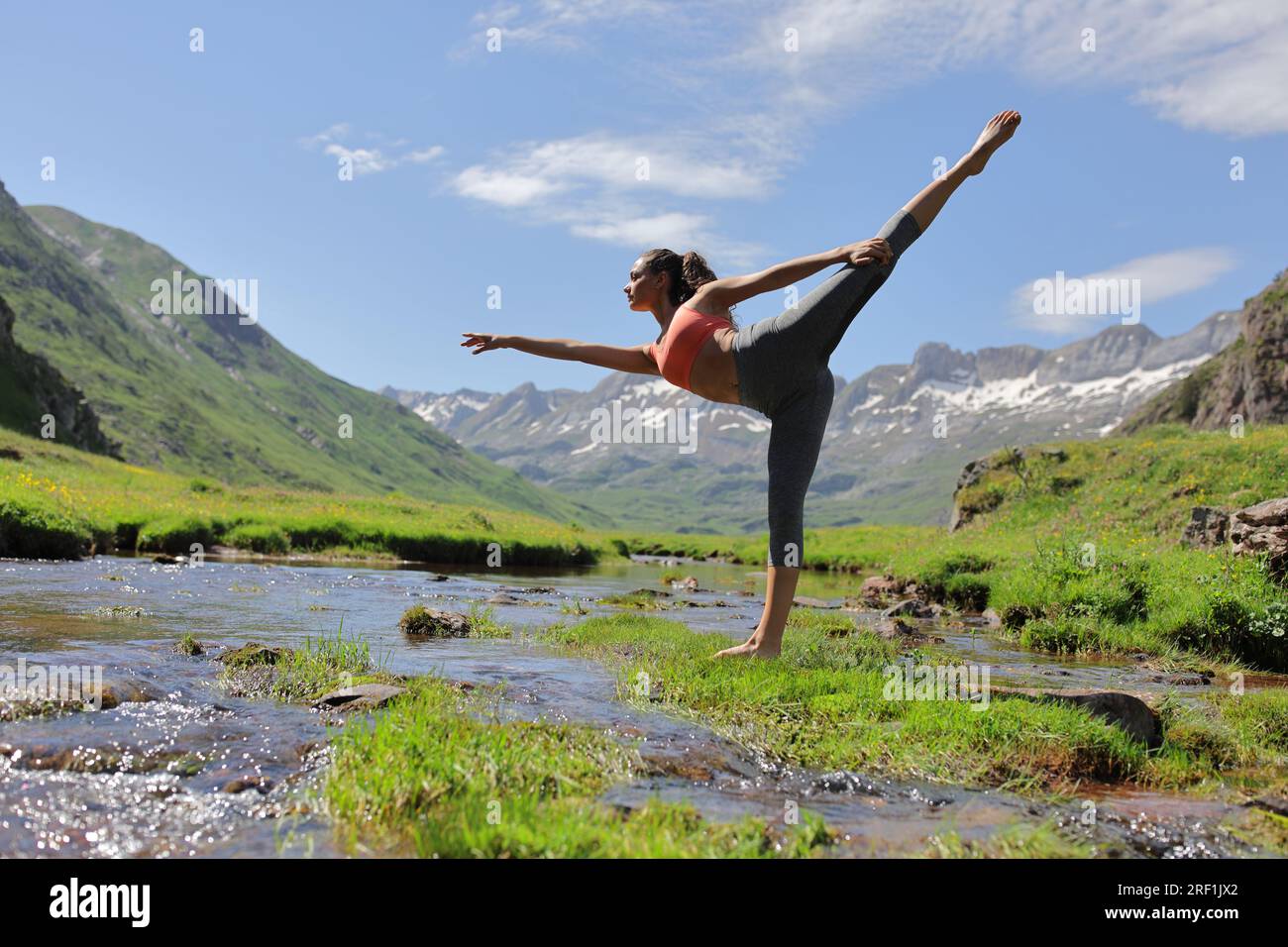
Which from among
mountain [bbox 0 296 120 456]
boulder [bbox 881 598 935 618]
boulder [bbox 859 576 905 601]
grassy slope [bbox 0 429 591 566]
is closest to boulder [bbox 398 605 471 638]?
boulder [bbox 881 598 935 618]

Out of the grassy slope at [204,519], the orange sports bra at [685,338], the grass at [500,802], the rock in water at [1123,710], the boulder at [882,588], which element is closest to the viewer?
the grass at [500,802]

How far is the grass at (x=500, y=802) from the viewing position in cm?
428

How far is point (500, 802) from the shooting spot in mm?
4801

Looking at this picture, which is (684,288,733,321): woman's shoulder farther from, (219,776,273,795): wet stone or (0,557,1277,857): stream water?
(219,776,273,795): wet stone

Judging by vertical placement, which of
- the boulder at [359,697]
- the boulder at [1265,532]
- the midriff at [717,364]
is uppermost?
the midriff at [717,364]

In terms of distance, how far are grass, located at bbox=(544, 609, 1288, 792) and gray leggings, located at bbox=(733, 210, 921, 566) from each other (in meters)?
1.46

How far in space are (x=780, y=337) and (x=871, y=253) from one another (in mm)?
1108

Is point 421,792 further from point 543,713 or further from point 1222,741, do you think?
point 1222,741

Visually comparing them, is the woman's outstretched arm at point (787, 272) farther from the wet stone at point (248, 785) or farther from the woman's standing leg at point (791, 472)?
the wet stone at point (248, 785)

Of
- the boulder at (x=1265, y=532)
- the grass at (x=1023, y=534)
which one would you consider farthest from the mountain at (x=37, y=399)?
the boulder at (x=1265, y=532)

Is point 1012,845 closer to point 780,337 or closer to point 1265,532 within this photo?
point 780,337

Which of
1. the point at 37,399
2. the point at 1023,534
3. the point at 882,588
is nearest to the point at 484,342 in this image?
the point at 882,588

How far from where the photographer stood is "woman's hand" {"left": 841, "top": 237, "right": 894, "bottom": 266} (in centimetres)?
764

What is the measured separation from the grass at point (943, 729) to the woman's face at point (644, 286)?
160 inches
